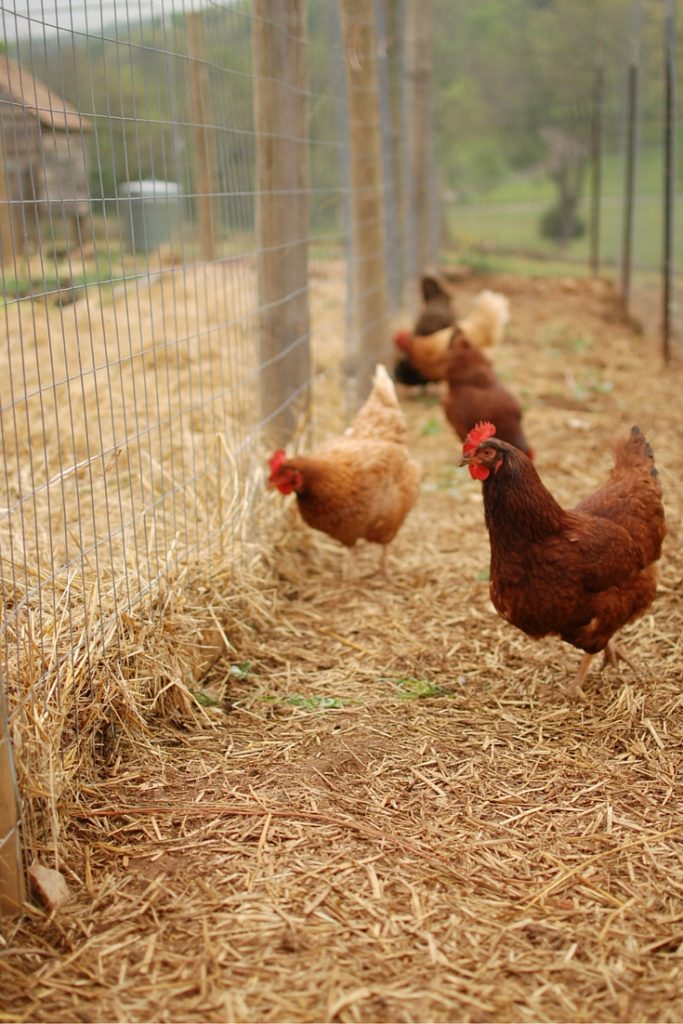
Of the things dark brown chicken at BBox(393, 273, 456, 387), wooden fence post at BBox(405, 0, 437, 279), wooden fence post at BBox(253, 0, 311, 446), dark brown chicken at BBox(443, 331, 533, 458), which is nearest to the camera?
wooden fence post at BBox(253, 0, 311, 446)

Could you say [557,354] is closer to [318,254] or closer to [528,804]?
[318,254]

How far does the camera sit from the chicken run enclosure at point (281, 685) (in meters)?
2.24

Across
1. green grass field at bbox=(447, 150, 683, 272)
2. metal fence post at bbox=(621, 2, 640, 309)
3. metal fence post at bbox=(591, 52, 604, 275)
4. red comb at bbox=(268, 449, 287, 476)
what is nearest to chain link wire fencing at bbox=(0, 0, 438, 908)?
red comb at bbox=(268, 449, 287, 476)

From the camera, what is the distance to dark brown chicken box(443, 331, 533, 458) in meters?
6.02

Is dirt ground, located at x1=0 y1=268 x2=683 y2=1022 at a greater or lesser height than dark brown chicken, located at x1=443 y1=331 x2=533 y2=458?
lesser

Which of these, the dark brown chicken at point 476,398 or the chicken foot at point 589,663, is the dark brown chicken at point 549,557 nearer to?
the chicken foot at point 589,663

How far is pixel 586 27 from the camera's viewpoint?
14508mm

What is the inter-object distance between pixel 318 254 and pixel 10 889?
5.14 meters

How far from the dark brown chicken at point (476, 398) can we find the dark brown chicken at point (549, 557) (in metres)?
2.23

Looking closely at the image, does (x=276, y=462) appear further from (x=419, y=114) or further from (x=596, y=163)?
(x=596, y=163)

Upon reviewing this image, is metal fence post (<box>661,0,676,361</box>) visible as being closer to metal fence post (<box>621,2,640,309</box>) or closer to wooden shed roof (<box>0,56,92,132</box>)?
metal fence post (<box>621,2,640,309</box>)

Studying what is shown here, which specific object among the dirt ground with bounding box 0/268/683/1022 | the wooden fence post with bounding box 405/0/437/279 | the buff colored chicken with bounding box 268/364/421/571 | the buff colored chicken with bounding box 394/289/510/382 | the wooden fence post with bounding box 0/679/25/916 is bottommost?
the dirt ground with bounding box 0/268/683/1022

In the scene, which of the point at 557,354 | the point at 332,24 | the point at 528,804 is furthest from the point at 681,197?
the point at 528,804

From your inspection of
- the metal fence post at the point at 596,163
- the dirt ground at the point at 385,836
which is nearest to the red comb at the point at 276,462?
the dirt ground at the point at 385,836
